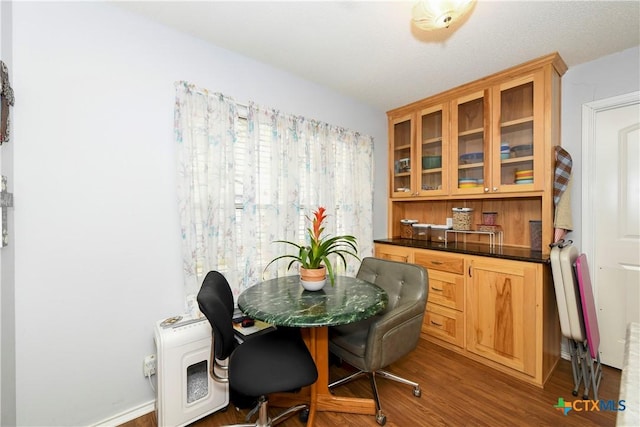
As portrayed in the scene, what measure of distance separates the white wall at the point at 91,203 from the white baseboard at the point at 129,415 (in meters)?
0.03

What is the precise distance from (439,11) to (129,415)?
2.85m

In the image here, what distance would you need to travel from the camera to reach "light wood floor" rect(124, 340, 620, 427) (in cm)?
164

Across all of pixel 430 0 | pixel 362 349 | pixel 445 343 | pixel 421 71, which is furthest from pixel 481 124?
pixel 362 349

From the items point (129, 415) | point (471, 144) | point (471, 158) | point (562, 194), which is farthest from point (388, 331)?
point (471, 144)

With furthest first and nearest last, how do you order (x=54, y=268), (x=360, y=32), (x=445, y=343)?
(x=445, y=343) → (x=360, y=32) → (x=54, y=268)

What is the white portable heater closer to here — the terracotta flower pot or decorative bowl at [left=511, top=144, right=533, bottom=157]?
the terracotta flower pot

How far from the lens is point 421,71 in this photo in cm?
234

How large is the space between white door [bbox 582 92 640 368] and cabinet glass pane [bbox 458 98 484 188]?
743 millimetres

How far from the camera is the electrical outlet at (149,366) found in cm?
171

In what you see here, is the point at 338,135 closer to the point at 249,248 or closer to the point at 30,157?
the point at 249,248

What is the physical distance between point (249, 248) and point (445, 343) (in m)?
1.99

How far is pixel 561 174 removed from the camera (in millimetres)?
2121

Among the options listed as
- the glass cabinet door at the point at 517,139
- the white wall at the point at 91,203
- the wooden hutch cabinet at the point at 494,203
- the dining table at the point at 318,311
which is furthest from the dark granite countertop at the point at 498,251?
the white wall at the point at 91,203

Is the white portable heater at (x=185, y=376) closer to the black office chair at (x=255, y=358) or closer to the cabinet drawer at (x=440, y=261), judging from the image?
the black office chair at (x=255, y=358)
